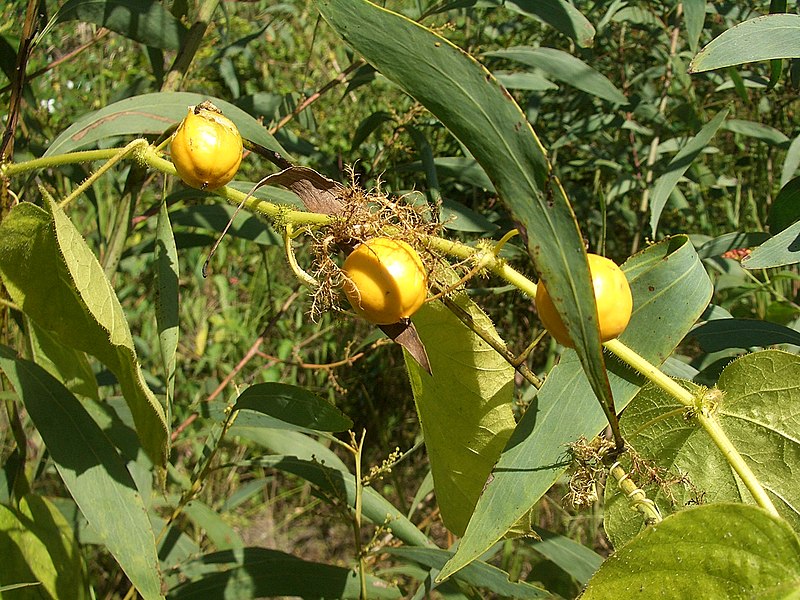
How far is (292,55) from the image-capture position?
4008mm

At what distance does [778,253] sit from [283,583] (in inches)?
41.0

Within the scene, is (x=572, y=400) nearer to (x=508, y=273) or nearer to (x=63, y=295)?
(x=508, y=273)

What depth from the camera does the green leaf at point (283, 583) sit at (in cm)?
142

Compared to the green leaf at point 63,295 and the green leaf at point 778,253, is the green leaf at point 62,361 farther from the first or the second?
the green leaf at point 778,253

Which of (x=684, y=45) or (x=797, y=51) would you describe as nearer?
(x=797, y=51)

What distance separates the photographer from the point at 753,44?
3.44 ft

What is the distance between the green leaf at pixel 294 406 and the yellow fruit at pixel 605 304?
46 cm

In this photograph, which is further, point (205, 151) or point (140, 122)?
point (140, 122)

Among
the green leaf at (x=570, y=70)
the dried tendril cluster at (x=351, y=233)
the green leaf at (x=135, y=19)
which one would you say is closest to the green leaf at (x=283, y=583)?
the dried tendril cluster at (x=351, y=233)

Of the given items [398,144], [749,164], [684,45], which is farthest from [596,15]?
[398,144]

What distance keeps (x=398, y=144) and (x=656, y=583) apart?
56.7 inches

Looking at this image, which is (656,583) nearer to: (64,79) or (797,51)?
(797,51)

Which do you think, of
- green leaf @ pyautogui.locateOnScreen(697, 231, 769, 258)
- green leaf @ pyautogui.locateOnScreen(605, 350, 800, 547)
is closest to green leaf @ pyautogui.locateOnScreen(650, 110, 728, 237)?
green leaf @ pyautogui.locateOnScreen(697, 231, 769, 258)

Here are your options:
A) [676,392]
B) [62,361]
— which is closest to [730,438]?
[676,392]
